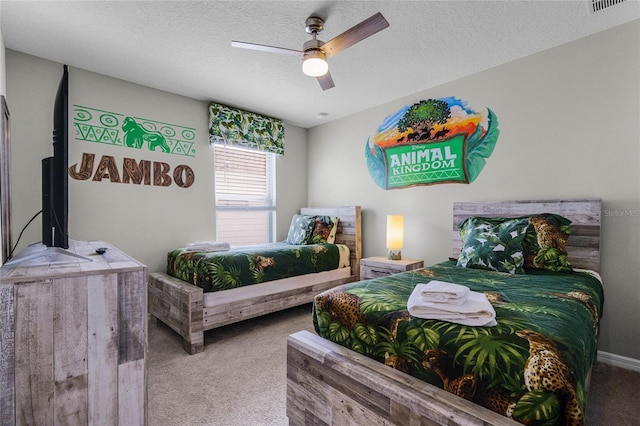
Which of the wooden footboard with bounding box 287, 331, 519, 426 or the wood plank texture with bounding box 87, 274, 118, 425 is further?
the wood plank texture with bounding box 87, 274, 118, 425

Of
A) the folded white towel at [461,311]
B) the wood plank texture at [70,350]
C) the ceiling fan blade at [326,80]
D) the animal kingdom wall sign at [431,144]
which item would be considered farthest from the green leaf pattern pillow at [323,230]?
the wood plank texture at [70,350]

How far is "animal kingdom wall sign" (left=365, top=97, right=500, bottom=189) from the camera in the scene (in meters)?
3.00

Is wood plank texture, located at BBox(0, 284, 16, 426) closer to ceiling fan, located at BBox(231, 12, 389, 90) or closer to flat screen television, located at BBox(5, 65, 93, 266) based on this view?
flat screen television, located at BBox(5, 65, 93, 266)

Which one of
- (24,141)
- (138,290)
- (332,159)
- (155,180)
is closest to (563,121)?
(332,159)

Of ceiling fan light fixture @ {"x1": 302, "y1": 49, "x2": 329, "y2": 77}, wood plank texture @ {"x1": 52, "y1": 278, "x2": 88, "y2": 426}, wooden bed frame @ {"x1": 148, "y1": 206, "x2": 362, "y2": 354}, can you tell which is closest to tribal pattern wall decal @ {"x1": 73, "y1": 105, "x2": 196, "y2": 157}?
wooden bed frame @ {"x1": 148, "y1": 206, "x2": 362, "y2": 354}

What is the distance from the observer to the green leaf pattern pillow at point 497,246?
213 cm

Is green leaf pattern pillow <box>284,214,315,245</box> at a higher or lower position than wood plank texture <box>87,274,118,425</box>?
higher

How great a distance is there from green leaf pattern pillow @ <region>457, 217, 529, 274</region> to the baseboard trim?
42.1 inches

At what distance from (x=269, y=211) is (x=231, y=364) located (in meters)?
2.50

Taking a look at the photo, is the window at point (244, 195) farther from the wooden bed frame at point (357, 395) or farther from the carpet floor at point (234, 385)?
the wooden bed frame at point (357, 395)

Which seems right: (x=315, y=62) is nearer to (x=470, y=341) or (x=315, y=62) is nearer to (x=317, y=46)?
(x=317, y=46)

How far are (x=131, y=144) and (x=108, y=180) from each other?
0.45 meters

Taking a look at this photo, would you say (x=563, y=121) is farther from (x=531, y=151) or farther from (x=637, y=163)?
(x=637, y=163)

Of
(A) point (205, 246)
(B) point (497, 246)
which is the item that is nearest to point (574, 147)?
(B) point (497, 246)
